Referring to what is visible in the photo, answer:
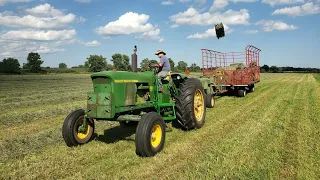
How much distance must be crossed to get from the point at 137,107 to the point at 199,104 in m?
2.36

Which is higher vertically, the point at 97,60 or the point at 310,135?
the point at 97,60

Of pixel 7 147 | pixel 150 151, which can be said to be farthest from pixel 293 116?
pixel 7 147

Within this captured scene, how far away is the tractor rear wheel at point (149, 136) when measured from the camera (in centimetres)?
469

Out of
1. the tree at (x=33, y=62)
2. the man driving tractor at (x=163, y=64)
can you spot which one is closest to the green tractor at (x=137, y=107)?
the man driving tractor at (x=163, y=64)

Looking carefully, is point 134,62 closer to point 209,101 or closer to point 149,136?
point 149,136

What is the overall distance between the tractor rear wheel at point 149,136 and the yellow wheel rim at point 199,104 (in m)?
2.22

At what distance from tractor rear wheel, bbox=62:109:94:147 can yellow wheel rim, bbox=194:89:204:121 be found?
9.44 feet

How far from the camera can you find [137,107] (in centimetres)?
559

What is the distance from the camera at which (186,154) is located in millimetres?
4926

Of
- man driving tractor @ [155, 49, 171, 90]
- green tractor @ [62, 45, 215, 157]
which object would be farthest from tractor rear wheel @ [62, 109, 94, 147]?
man driving tractor @ [155, 49, 171, 90]

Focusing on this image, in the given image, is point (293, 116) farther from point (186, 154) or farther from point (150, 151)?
point (150, 151)

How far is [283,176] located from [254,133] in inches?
93.9

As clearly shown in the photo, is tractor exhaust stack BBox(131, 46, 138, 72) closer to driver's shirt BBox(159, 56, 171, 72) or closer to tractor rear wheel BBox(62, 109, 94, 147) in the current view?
driver's shirt BBox(159, 56, 171, 72)

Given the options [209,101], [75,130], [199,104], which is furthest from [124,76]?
[209,101]
